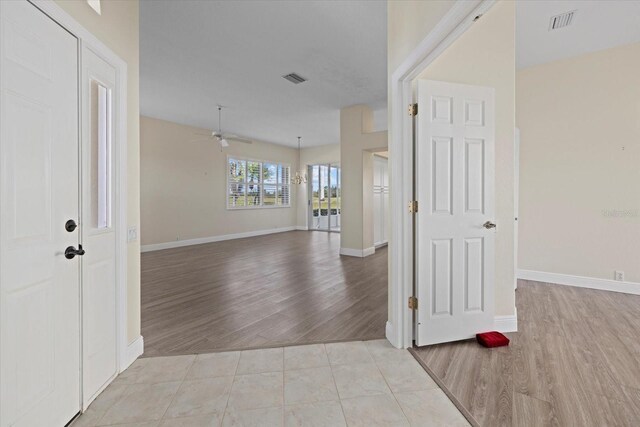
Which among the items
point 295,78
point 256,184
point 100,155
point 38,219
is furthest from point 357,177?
point 38,219

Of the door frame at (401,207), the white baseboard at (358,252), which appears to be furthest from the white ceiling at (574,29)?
the white baseboard at (358,252)

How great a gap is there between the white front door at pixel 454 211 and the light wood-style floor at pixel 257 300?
0.64m

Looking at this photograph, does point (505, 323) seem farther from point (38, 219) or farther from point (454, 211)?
point (38, 219)

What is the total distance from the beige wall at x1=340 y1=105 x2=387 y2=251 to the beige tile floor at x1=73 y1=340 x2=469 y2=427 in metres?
3.82

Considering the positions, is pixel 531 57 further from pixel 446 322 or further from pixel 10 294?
pixel 10 294

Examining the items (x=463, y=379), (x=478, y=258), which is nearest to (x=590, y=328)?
(x=478, y=258)

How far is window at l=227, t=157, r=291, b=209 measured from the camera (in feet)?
28.3

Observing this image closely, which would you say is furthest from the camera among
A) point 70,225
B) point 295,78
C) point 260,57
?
point 295,78

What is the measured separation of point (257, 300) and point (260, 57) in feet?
10.4

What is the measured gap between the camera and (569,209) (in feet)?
12.8

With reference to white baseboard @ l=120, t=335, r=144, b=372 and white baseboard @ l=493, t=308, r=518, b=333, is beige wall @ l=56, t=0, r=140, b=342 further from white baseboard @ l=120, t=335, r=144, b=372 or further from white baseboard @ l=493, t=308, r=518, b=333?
white baseboard @ l=493, t=308, r=518, b=333

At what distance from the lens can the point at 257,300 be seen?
335 centimetres

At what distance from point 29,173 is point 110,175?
605mm

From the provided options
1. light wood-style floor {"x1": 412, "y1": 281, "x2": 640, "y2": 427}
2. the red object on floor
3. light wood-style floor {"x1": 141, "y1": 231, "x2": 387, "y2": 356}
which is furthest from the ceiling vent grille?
light wood-style floor {"x1": 141, "y1": 231, "x2": 387, "y2": 356}
